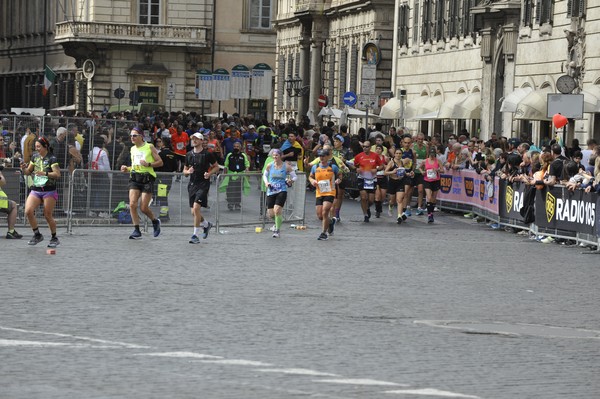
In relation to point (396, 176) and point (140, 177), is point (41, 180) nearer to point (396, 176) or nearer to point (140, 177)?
point (140, 177)

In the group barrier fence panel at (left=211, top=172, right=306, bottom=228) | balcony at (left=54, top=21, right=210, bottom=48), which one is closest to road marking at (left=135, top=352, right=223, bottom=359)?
barrier fence panel at (left=211, top=172, right=306, bottom=228)

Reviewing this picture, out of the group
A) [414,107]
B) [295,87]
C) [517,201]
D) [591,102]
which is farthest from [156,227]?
[295,87]

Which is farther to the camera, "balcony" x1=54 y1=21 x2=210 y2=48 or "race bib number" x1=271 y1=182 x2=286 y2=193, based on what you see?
"balcony" x1=54 y1=21 x2=210 y2=48

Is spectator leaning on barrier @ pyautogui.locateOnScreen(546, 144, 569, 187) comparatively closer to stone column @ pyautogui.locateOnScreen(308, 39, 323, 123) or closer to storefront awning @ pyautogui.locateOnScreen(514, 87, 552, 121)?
storefront awning @ pyautogui.locateOnScreen(514, 87, 552, 121)

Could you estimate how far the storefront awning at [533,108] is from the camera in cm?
4562

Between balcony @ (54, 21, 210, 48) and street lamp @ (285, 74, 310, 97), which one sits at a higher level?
balcony @ (54, 21, 210, 48)

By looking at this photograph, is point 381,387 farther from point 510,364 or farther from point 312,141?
point 312,141

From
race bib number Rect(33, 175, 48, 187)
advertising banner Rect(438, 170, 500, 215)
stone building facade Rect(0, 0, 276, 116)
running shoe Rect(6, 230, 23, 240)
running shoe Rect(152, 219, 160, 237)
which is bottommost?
running shoe Rect(6, 230, 23, 240)

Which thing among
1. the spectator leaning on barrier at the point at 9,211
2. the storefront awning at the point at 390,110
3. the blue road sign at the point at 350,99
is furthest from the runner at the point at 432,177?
the storefront awning at the point at 390,110

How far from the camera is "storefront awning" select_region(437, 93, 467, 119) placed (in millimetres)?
56281

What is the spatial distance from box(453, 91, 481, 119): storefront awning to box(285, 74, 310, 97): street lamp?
21832mm

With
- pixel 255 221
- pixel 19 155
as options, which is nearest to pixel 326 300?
pixel 255 221

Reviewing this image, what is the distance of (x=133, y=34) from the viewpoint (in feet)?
301

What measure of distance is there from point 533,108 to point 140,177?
20.2 m
